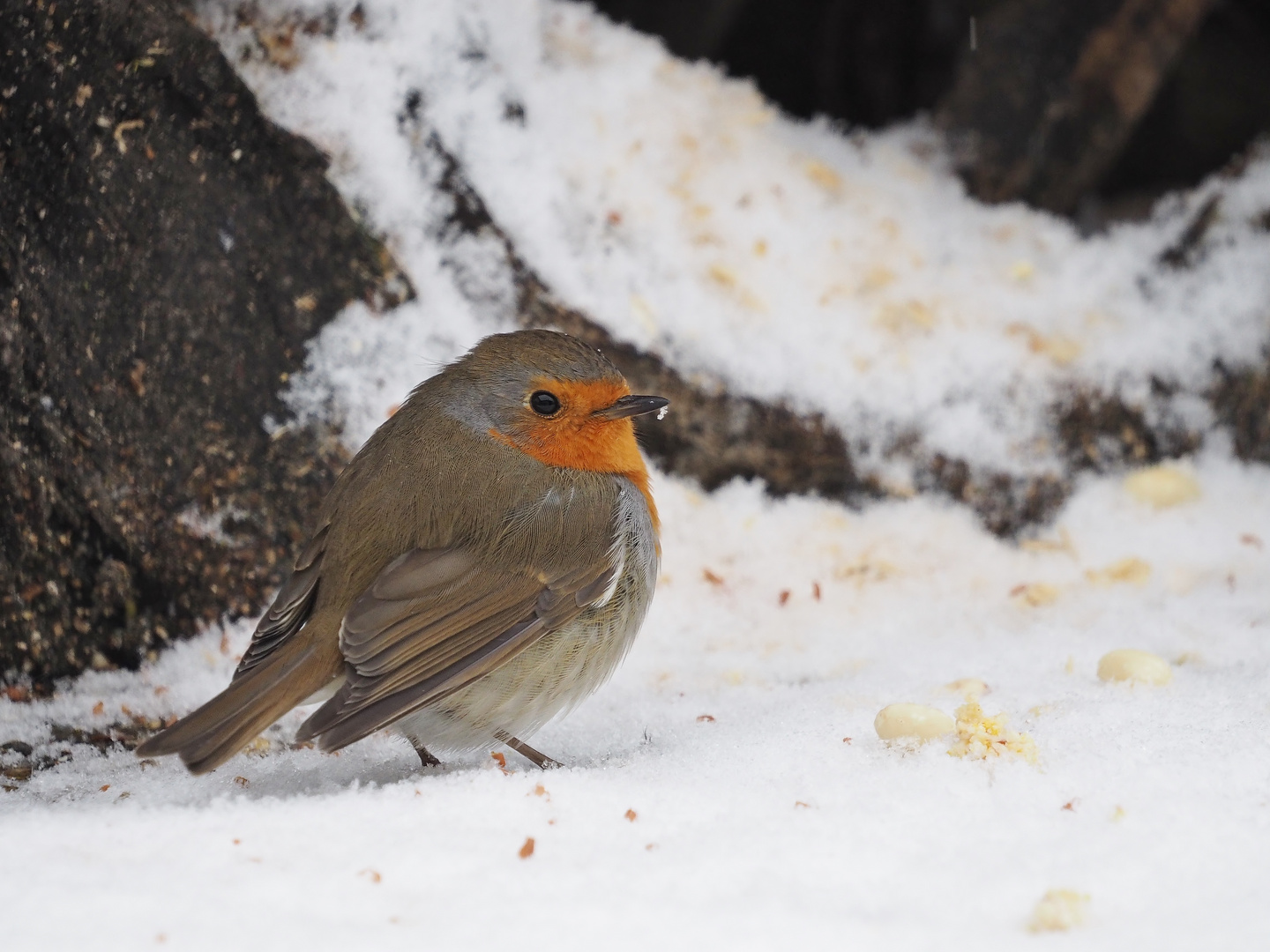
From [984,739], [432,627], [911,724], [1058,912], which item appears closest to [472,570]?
[432,627]

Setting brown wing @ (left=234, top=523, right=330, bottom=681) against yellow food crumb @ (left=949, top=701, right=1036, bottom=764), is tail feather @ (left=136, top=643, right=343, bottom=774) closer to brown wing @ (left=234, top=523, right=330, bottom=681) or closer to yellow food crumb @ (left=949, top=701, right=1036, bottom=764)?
brown wing @ (left=234, top=523, right=330, bottom=681)

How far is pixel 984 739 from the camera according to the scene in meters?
2.32

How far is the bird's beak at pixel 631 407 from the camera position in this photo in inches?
108

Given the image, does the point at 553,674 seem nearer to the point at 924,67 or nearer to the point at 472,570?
the point at 472,570

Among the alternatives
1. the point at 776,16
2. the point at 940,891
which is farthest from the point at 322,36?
the point at 940,891

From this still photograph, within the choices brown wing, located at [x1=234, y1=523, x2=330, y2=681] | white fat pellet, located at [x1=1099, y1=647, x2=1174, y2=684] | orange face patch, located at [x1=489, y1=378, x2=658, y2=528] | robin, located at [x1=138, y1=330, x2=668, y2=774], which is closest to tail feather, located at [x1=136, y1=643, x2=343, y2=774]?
robin, located at [x1=138, y1=330, x2=668, y2=774]

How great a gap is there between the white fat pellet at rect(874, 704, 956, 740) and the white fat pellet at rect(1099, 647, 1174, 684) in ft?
1.95

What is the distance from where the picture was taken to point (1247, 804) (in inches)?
80.0

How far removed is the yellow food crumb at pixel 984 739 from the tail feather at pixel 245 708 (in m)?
1.22

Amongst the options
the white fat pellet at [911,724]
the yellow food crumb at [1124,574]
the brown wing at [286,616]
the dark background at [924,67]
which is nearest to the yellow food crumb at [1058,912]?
the white fat pellet at [911,724]

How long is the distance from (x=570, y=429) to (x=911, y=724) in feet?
3.31

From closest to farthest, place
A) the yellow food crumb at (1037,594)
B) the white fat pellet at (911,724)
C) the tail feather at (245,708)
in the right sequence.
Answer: the tail feather at (245,708) → the white fat pellet at (911,724) → the yellow food crumb at (1037,594)

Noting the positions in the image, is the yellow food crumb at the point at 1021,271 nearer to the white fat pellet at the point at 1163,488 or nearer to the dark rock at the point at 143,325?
the white fat pellet at the point at 1163,488

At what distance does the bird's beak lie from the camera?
275 cm
